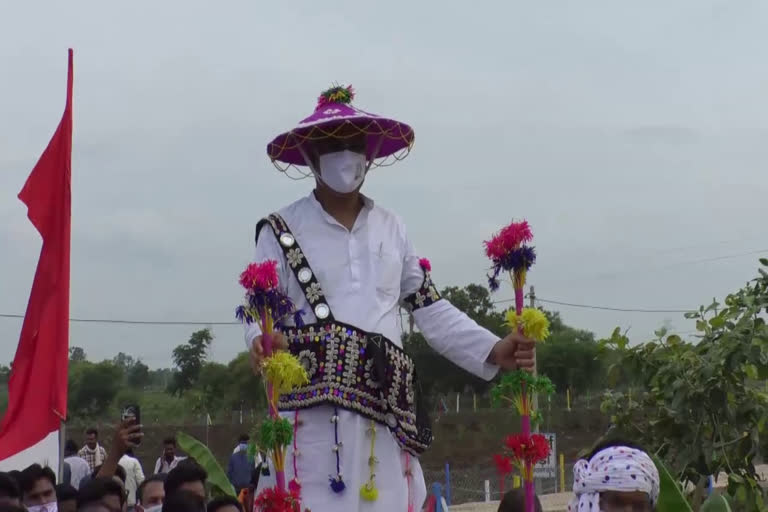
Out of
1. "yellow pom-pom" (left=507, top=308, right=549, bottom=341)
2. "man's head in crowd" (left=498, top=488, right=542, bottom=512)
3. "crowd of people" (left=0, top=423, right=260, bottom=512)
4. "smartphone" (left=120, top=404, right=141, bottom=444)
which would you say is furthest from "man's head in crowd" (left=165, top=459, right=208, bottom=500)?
"yellow pom-pom" (left=507, top=308, right=549, bottom=341)

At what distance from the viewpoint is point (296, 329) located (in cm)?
387

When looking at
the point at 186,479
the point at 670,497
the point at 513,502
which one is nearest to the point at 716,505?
the point at 670,497

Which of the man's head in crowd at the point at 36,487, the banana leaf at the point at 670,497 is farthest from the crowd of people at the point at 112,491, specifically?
the banana leaf at the point at 670,497

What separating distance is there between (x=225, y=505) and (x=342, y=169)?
1803 millimetres

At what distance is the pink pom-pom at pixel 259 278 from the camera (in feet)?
11.6

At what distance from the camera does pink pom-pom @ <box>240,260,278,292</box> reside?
353 centimetres

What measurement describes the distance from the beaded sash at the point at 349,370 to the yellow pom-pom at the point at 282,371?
1.06 feet

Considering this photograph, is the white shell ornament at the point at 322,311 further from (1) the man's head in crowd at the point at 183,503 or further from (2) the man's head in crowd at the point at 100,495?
(2) the man's head in crowd at the point at 100,495

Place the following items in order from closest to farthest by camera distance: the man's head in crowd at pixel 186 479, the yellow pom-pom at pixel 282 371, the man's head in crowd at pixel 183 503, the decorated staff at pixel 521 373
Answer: the yellow pom-pom at pixel 282 371
the decorated staff at pixel 521 373
the man's head in crowd at pixel 183 503
the man's head in crowd at pixel 186 479

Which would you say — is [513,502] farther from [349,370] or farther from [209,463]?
[209,463]

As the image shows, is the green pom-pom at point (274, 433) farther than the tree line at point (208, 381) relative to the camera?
No

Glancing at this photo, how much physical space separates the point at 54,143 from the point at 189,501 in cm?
274

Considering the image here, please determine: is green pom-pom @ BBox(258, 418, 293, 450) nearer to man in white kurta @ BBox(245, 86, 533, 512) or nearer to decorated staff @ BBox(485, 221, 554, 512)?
man in white kurta @ BBox(245, 86, 533, 512)

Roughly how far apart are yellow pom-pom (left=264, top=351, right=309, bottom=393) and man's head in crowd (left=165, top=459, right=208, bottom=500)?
244cm
